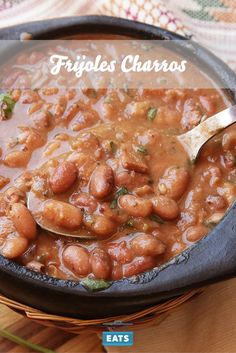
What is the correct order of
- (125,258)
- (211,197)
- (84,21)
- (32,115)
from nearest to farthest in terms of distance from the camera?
(125,258) < (211,197) < (32,115) < (84,21)

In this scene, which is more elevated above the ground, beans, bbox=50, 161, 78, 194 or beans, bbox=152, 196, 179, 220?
beans, bbox=50, 161, 78, 194

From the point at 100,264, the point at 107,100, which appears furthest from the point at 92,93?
the point at 100,264

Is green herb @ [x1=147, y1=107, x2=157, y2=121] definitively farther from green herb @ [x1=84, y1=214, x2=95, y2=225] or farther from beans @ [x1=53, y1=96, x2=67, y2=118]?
green herb @ [x1=84, y1=214, x2=95, y2=225]

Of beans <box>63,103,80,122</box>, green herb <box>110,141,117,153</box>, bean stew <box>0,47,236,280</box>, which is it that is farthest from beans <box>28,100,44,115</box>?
green herb <box>110,141,117,153</box>

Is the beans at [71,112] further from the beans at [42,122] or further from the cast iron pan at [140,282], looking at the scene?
the cast iron pan at [140,282]

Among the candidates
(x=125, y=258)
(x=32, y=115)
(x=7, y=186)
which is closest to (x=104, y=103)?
(x=32, y=115)

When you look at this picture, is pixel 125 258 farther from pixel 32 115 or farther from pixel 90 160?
pixel 32 115
